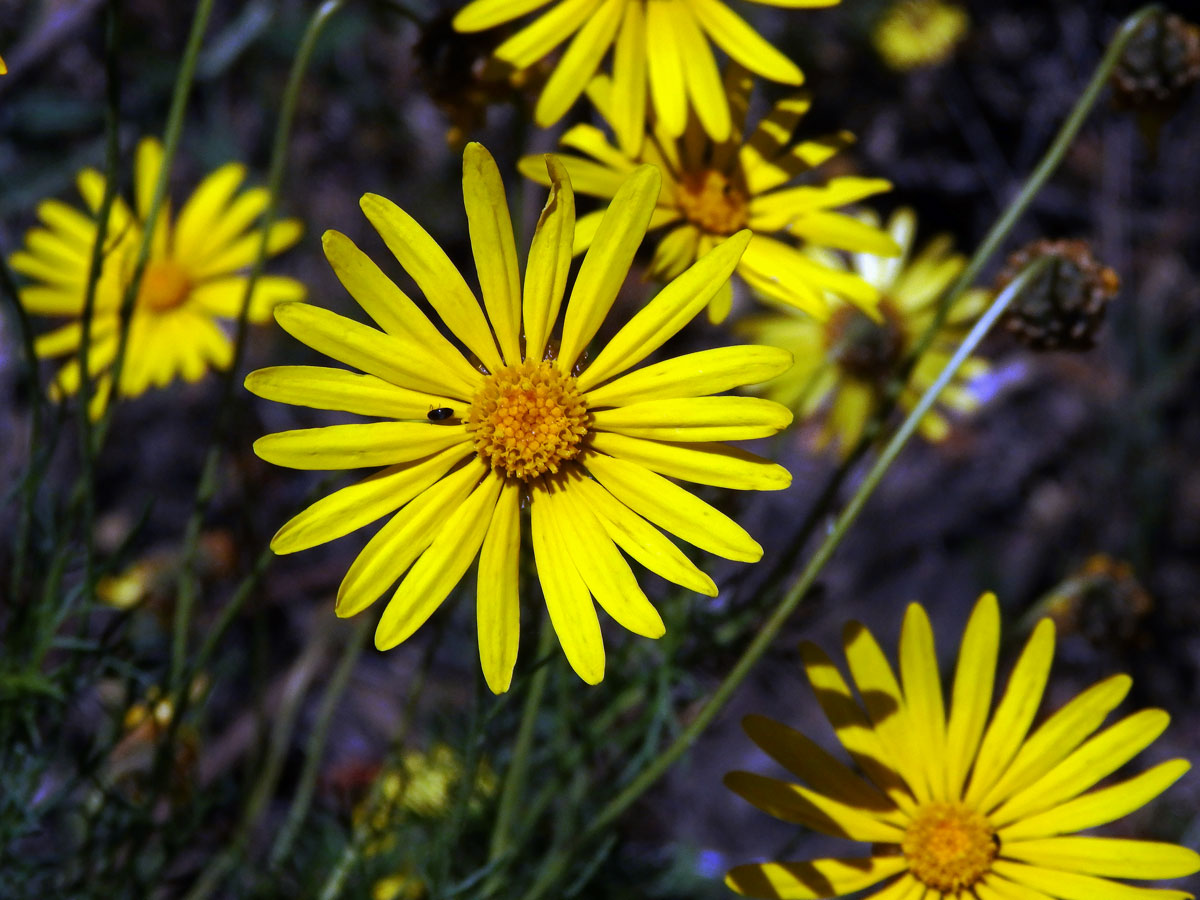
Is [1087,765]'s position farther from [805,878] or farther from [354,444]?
[354,444]

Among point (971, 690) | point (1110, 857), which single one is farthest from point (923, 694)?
point (1110, 857)

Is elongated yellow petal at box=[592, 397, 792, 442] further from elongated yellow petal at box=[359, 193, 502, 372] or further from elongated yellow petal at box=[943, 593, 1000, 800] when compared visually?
elongated yellow petal at box=[943, 593, 1000, 800]

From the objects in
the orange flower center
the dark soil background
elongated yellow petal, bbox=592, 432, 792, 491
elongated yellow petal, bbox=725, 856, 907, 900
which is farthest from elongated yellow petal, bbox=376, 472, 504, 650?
the dark soil background

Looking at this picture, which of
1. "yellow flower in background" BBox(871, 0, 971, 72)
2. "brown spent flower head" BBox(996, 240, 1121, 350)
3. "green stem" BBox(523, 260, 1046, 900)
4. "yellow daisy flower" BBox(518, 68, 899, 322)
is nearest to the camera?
"green stem" BBox(523, 260, 1046, 900)

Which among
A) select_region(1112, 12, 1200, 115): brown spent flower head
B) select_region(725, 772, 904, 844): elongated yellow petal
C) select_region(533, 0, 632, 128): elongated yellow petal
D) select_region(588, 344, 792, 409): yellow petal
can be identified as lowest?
select_region(725, 772, 904, 844): elongated yellow petal

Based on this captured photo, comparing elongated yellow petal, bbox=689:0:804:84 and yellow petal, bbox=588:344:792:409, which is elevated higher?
elongated yellow petal, bbox=689:0:804:84

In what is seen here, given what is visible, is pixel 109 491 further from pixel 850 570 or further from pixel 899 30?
pixel 899 30

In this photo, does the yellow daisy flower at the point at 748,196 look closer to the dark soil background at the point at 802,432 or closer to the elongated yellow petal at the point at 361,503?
the elongated yellow petal at the point at 361,503
